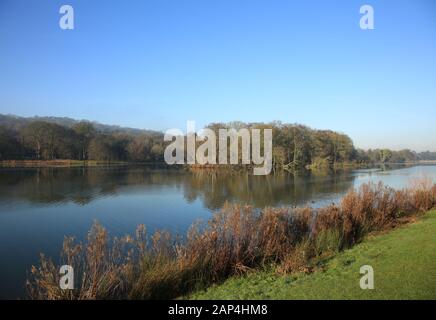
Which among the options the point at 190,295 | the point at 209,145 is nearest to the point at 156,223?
the point at 190,295

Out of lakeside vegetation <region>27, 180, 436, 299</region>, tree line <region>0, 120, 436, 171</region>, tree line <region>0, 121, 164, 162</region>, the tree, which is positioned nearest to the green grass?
lakeside vegetation <region>27, 180, 436, 299</region>

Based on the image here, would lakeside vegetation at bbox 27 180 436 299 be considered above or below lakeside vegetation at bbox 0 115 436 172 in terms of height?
below

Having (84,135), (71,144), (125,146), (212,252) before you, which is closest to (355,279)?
(212,252)

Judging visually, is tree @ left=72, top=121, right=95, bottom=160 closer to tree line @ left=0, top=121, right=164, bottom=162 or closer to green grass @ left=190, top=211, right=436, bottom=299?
tree line @ left=0, top=121, right=164, bottom=162

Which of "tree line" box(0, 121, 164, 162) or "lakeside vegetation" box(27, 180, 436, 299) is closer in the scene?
"lakeside vegetation" box(27, 180, 436, 299)

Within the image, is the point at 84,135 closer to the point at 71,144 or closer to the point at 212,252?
the point at 71,144

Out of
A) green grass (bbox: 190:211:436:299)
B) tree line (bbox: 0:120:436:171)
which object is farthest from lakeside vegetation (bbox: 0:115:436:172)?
green grass (bbox: 190:211:436:299)

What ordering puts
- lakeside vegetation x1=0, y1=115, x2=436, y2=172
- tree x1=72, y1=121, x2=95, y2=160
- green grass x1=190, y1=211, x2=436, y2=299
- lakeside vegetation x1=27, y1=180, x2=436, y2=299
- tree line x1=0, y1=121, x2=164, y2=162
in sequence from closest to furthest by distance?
1. green grass x1=190, y1=211, x2=436, y2=299
2. lakeside vegetation x1=27, y1=180, x2=436, y2=299
3. lakeside vegetation x1=0, y1=115, x2=436, y2=172
4. tree line x1=0, y1=121, x2=164, y2=162
5. tree x1=72, y1=121, x2=95, y2=160

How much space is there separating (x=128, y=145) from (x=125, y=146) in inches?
38.4

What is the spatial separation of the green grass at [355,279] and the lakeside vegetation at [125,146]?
→ 53914 millimetres

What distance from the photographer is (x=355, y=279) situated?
19.1ft

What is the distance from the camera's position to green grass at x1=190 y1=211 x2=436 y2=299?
520 cm

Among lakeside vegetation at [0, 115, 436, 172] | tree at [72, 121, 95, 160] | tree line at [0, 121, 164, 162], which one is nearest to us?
lakeside vegetation at [0, 115, 436, 172]
